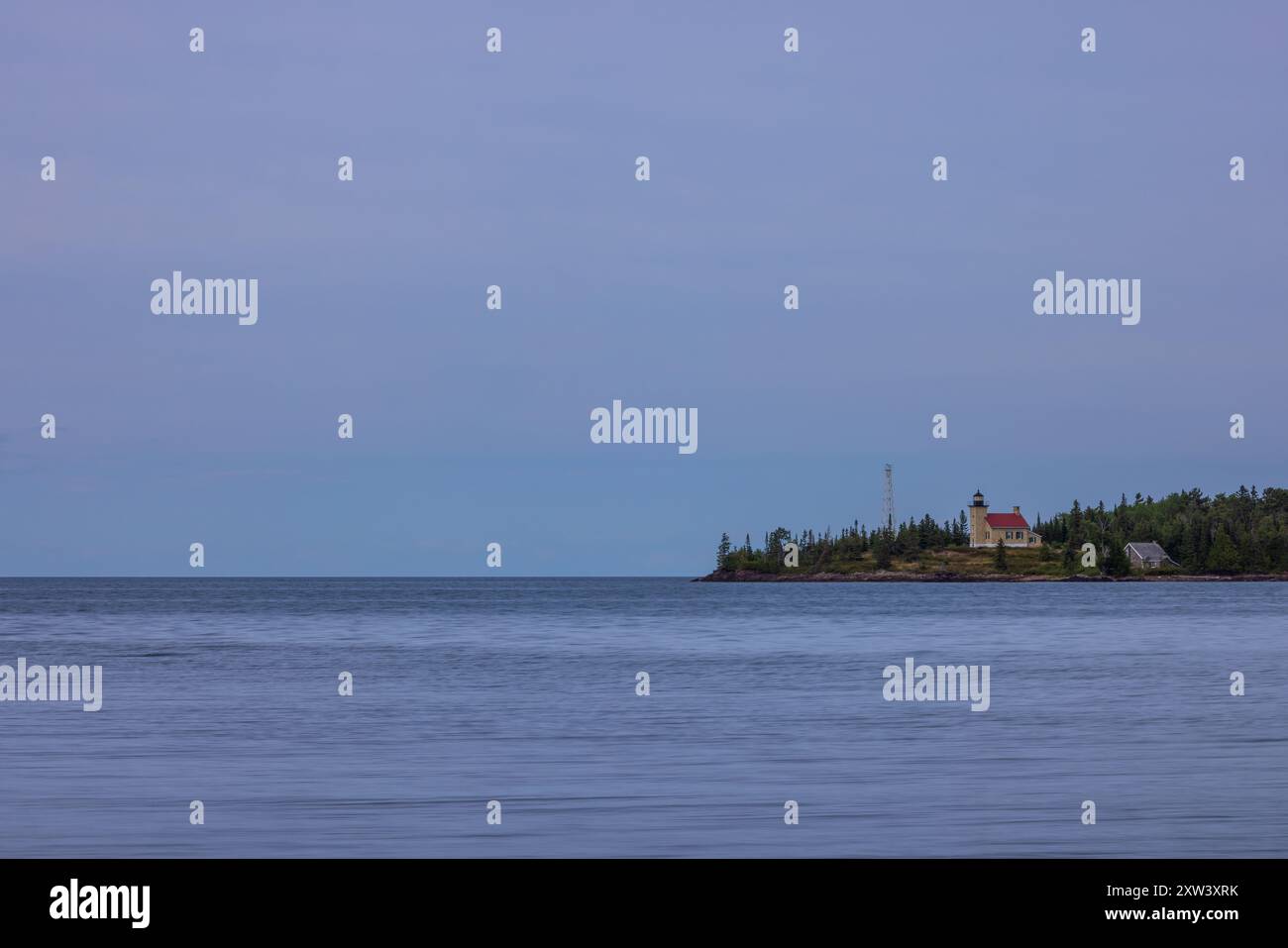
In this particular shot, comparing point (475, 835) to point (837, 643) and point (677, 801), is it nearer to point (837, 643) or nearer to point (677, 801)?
point (677, 801)

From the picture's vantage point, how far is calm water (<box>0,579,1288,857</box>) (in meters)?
20.1

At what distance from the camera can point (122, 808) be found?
22.3 metres

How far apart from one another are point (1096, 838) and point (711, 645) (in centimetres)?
5117

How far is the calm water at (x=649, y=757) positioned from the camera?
20.1 meters

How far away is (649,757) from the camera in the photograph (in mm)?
28125

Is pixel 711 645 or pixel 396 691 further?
pixel 711 645

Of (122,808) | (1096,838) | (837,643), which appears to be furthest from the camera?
(837,643)

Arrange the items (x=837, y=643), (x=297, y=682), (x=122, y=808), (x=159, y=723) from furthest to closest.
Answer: (x=837, y=643), (x=297, y=682), (x=159, y=723), (x=122, y=808)

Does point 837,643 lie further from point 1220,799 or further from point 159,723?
point 1220,799

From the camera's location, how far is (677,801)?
22.8m
